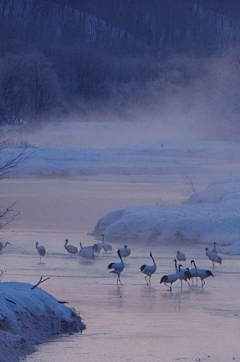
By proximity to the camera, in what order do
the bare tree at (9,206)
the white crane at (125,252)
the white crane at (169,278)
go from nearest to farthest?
the bare tree at (9,206) → the white crane at (169,278) → the white crane at (125,252)

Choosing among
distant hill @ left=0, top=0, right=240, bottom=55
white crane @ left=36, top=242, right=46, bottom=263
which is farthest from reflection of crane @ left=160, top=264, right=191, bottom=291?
Result: distant hill @ left=0, top=0, right=240, bottom=55

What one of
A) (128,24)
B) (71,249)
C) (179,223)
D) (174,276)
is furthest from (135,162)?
(128,24)

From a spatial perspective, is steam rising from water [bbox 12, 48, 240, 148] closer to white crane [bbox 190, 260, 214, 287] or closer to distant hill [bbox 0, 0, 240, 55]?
white crane [bbox 190, 260, 214, 287]

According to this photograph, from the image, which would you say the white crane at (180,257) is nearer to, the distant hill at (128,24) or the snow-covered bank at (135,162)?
the snow-covered bank at (135,162)

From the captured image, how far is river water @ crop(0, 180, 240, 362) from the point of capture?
30.7 ft

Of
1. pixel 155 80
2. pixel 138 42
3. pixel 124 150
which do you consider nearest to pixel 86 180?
pixel 124 150

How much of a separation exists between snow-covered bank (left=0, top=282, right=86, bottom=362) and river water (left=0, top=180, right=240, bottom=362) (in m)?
0.14

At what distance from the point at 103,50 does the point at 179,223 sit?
103155mm

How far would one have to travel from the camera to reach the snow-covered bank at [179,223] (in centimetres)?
1823

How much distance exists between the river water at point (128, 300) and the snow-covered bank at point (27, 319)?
14 cm

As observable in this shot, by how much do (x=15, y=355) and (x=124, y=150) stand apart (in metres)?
39.2

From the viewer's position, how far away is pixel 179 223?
60.9 ft

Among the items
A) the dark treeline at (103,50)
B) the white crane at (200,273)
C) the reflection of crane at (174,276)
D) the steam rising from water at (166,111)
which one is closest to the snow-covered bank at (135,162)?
the steam rising from water at (166,111)

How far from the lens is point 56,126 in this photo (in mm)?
65000
